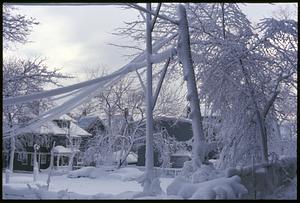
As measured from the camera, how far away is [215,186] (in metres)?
5.36

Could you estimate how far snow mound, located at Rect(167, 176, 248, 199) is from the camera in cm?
518

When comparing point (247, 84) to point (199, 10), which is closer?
point (247, 84)

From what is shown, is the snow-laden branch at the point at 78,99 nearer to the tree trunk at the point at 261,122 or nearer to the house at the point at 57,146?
the tree trunk at the point at 261,122

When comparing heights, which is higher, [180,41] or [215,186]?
[180,41]

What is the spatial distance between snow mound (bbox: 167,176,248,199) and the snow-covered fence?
16.5 inches

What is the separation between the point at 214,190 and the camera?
5223 millimetres

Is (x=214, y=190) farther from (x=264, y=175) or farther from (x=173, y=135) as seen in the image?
(x=173, y=135)

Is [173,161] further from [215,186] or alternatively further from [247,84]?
[215,186]

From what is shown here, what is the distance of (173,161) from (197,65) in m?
24.7

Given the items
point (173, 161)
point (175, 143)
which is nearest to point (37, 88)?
point (175, 143)

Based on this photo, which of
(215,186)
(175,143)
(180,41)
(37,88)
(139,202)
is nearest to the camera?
(139,202)

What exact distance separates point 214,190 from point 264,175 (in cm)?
256

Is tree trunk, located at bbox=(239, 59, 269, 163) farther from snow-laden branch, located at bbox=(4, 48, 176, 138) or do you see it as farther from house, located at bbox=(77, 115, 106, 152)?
house, located at bbox=(77, 115, 106, 152)

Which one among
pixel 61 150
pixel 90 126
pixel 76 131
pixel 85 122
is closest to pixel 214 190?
pixel 61 150
